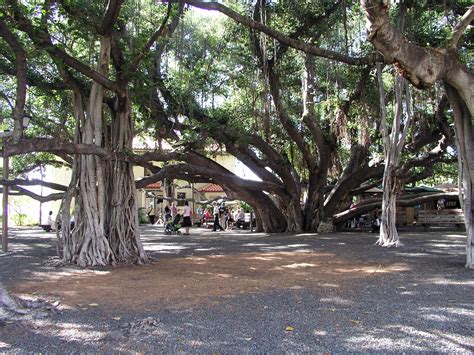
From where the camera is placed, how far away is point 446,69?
24.7 feet

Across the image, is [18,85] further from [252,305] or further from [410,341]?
[410,341]

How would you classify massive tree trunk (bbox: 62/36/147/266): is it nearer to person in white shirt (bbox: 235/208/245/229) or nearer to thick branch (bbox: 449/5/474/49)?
thick branch (bbox: 449/5/474/49)

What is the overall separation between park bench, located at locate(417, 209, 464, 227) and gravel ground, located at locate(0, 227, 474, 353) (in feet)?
38.0

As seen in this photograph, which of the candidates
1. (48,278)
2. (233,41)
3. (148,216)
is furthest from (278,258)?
(148,216)

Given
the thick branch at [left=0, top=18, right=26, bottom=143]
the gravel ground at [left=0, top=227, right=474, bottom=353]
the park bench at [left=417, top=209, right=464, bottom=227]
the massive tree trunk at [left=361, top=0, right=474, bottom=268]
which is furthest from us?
the park bench at [left=417, top=209, right=464, bottom=227]

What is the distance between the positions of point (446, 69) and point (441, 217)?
1444 centimetres

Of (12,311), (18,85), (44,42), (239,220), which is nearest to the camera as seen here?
(12,311)

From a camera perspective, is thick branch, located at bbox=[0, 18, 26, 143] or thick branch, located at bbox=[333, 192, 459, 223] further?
thick branch, located at bbox=[333, 192, 459, 223]

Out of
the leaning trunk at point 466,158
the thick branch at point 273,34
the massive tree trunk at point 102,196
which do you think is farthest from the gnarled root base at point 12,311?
the leaning trunk at point 466,158

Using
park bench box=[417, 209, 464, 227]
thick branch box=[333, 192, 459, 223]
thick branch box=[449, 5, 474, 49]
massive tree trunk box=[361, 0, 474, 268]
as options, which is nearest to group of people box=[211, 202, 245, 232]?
thick branch box=[333, 192, 459, 223]

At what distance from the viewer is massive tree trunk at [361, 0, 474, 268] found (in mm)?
6340

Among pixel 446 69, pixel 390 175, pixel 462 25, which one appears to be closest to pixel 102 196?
pixel 446 69

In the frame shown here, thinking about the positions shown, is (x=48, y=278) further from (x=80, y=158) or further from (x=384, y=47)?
(x=384, y=47)

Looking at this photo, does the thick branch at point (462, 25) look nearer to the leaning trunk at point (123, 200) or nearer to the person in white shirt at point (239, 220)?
the leaning trunk at point (123, 200)
